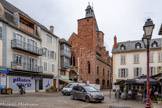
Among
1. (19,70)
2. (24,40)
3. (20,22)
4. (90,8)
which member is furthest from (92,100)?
(90,8)

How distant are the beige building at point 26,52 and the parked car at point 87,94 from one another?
32.7ft

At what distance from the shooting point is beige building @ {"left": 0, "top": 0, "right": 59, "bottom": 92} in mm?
21453

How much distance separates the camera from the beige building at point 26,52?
70.4ft

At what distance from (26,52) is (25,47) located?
950 millimetres

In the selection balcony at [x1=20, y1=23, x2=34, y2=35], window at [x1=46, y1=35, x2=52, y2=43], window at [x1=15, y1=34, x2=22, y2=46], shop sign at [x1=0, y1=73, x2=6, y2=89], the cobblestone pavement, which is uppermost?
balcony at [x1=20, y1=23, x2=34, y2=35]

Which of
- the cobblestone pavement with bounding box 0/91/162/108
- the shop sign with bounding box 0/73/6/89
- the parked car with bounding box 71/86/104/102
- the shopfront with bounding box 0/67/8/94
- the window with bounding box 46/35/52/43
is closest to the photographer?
the cobblestone pavement with bounding box 0/91/162/108

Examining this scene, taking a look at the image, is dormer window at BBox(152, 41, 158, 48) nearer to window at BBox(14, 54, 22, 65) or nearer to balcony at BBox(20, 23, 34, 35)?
balcony at BBox(20, 23, 34, 35)

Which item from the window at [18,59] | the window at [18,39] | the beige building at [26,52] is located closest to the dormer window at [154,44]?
the beige building at [26,52]

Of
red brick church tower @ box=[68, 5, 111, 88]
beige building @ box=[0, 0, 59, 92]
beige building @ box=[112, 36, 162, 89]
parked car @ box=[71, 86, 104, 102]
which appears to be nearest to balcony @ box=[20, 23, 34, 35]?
beige building @ box=[0, 0, 59, 92]

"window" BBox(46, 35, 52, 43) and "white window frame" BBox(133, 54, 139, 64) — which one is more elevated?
"window" BBox(46, 35, 52, 43)

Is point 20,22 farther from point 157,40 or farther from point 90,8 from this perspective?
point 90,8

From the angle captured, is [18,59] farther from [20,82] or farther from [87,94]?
[87,94]

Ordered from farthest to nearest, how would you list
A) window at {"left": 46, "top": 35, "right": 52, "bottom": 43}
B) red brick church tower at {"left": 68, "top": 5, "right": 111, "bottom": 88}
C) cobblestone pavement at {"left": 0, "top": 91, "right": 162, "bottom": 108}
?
red brick church tower at {"left": 68, "top": 5, "right": 111, "bottom": 88}
window at {"left": 46, "top": 35, "right": 52, "bottom": 43}
cobblestone pavement at {"left": 0, "top": 91, "right": 162, "bottom": 108}

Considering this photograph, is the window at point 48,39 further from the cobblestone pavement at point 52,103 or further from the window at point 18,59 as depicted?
the cobblestone pavement at point 52,103
